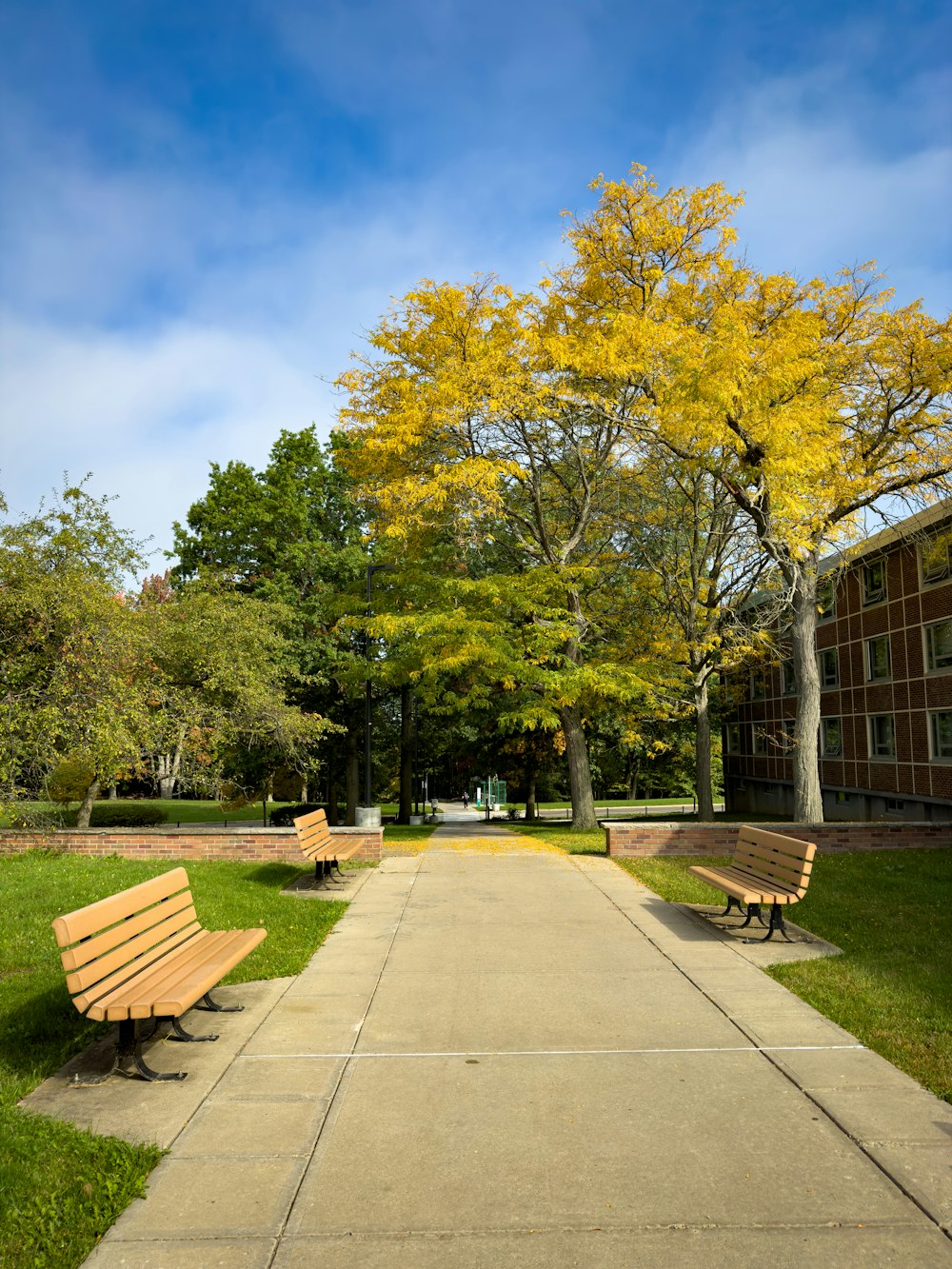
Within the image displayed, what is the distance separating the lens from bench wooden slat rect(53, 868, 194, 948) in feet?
16.4

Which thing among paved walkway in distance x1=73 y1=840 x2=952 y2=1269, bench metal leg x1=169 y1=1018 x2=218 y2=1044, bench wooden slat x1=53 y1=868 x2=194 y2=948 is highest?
bench wooden slat x1=53 y1=868 x2=194 y2=948

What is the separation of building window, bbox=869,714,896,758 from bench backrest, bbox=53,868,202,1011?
2577cm

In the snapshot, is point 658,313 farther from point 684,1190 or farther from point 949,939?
point 684,1190

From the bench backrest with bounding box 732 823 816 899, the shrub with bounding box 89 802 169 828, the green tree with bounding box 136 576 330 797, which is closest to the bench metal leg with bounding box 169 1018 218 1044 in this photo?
the bench backrest with bounding box 732 823 816 899

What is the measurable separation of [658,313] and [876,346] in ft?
14.4

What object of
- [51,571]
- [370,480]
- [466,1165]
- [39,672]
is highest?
[370,480]

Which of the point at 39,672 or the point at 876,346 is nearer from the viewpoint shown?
the point at 39,672

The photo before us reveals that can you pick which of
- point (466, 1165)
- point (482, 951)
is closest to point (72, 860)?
point (482, 951)

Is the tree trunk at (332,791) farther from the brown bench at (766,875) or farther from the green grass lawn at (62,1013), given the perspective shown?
the brown bench at (766,875)

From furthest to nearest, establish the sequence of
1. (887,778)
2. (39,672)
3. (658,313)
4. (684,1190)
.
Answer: (887,778)
(658,313)
(39,672)
(684,1190)

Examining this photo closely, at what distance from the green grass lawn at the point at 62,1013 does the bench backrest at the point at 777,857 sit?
433cm

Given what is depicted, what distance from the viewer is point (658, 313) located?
1977 cm

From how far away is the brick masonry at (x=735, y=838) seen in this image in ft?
46.9

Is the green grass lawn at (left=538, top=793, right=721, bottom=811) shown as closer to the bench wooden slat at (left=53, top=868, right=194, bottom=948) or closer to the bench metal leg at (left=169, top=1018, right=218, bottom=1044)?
the bench wooden slat at (left=53, top=868, right=194, bottom=948)
